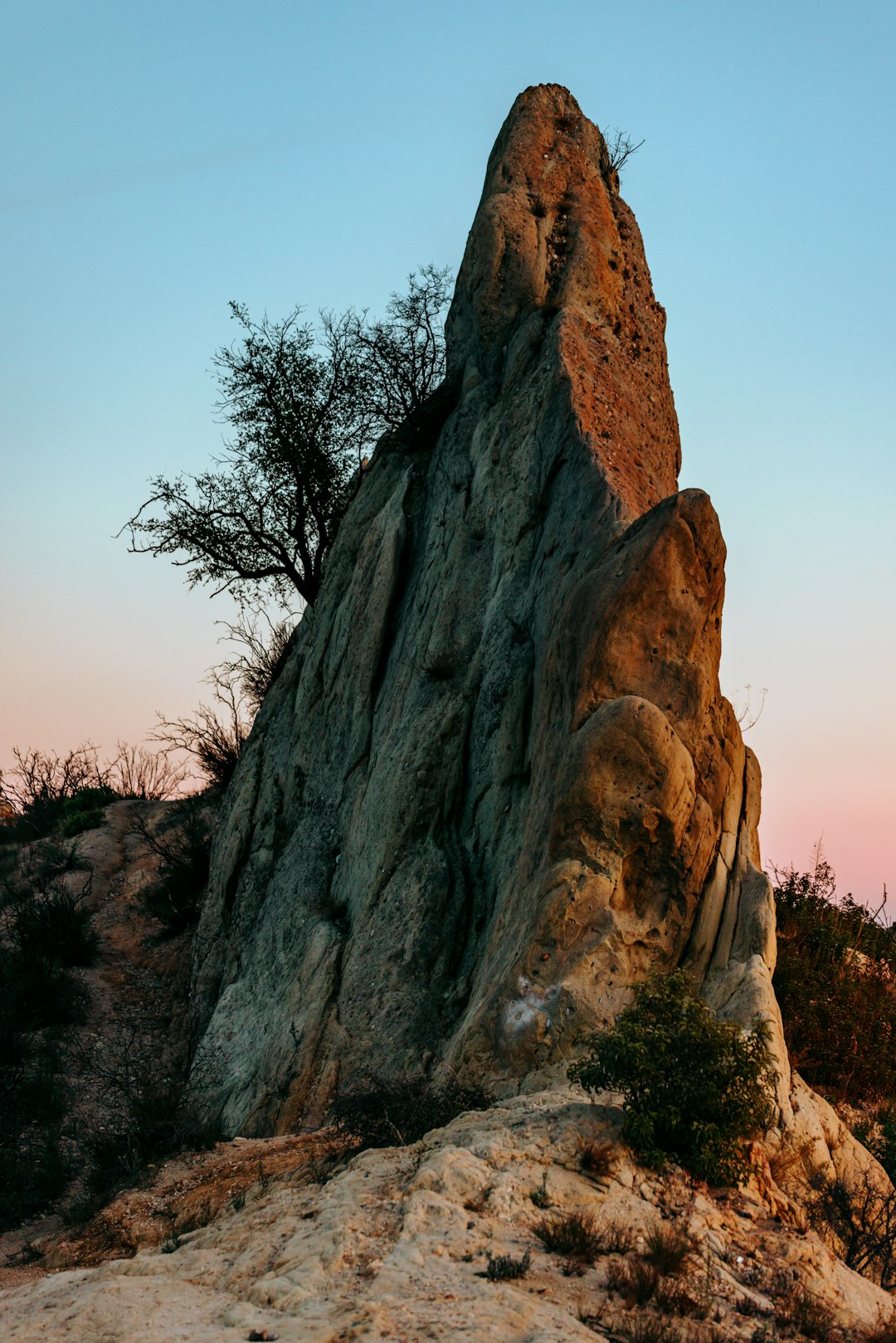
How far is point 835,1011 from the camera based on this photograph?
38.0 ft

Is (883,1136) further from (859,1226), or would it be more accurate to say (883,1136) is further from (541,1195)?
(541,1195)

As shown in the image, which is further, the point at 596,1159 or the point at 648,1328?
the point at 596,1159

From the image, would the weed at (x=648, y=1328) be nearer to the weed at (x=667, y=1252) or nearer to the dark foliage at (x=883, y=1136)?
the weed at (x=667, y=1252)

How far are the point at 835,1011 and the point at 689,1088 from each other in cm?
630

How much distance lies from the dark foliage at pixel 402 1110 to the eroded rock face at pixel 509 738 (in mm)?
272

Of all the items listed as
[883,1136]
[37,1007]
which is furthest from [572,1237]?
[37,1007]

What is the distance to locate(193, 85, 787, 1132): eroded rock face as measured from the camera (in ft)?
26.6

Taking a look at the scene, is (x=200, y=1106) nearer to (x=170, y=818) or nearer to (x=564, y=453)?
(x=564, y=453)

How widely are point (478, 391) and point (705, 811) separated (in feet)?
23.1

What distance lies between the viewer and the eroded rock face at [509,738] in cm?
810

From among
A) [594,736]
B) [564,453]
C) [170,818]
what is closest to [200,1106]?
[594,736]

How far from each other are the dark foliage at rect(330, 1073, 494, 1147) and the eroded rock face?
27cm

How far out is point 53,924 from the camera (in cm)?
1833

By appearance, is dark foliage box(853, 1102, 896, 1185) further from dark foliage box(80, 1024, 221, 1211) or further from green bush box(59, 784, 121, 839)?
green bush box(59, 784, 121, 839)
